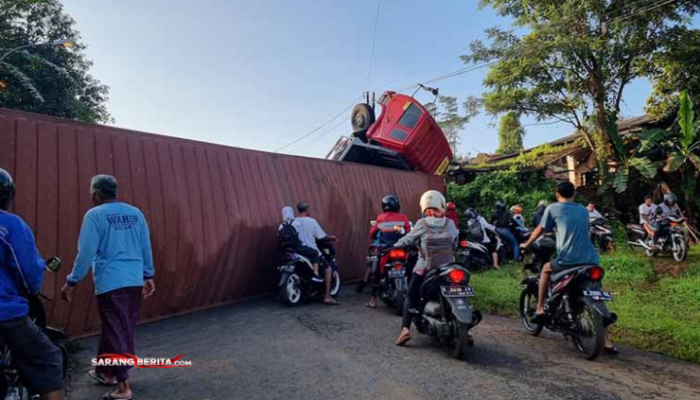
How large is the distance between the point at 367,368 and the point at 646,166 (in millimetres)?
10624

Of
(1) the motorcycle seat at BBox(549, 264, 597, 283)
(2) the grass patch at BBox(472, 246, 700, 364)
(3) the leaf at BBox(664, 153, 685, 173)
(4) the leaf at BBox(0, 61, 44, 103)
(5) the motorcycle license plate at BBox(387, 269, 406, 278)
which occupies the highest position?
(4) the leaf at BBox(0, 61, 44, 103)

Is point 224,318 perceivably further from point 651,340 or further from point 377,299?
point 651,340

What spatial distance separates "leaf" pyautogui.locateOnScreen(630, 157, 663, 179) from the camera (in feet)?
34.9

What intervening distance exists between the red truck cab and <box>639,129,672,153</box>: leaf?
17.8 ft

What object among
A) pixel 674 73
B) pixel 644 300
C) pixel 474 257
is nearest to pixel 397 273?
pixel 644 300

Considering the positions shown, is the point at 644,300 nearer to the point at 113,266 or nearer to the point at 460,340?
the point at 460,340

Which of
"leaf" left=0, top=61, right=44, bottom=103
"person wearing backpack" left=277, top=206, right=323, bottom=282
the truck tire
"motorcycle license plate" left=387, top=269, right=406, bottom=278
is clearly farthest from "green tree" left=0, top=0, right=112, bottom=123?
"motorcycle license plate" left=387, top=269, right=406, bottom=278

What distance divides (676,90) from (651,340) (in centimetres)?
1155

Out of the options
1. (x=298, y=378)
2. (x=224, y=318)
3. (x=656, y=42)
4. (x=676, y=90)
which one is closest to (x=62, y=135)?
(x=224, y=318)

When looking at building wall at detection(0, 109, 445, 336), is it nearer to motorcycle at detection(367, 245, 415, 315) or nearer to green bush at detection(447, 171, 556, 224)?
motorcycle at detection(367, 245, 415, 315)

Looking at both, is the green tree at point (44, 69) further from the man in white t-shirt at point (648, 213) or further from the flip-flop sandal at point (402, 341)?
the man in white t-shirt at point (648, 213)

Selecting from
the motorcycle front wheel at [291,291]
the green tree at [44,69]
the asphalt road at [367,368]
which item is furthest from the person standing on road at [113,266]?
the green tree at [44,69]

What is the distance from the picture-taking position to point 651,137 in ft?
36.2

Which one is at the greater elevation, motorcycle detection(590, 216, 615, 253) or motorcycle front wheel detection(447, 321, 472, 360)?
motorcycle detection(590, 216, 615, 253)
